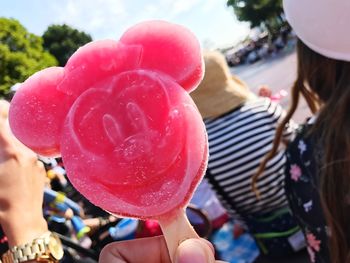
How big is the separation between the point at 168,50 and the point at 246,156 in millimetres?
1682

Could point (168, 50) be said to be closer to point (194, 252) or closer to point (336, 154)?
point (194, 252)

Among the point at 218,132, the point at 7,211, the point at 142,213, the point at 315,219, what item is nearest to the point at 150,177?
the point at 142,213

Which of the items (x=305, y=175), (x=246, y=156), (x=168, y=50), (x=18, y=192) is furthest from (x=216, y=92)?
(x=168, y=50)

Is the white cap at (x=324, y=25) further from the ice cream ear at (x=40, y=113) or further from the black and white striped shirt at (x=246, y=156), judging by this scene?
the black and white striped shirt at (x=246, y=156)

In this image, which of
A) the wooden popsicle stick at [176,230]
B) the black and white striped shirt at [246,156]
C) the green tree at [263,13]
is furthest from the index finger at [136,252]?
the green tree at [263,13]

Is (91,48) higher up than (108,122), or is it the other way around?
(91,48)

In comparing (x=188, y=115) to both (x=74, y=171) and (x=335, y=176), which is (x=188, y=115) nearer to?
(x=74, y=171)

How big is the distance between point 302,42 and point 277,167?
1.11 metres

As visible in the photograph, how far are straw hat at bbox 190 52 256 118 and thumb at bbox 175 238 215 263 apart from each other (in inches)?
72.0

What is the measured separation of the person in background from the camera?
255cm

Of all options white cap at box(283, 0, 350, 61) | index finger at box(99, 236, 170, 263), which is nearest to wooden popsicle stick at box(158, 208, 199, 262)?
index finger at box(99, 236, 170, 263)

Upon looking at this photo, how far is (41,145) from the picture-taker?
94cm

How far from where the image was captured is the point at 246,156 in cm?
256

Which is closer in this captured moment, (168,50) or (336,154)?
(168,50)
